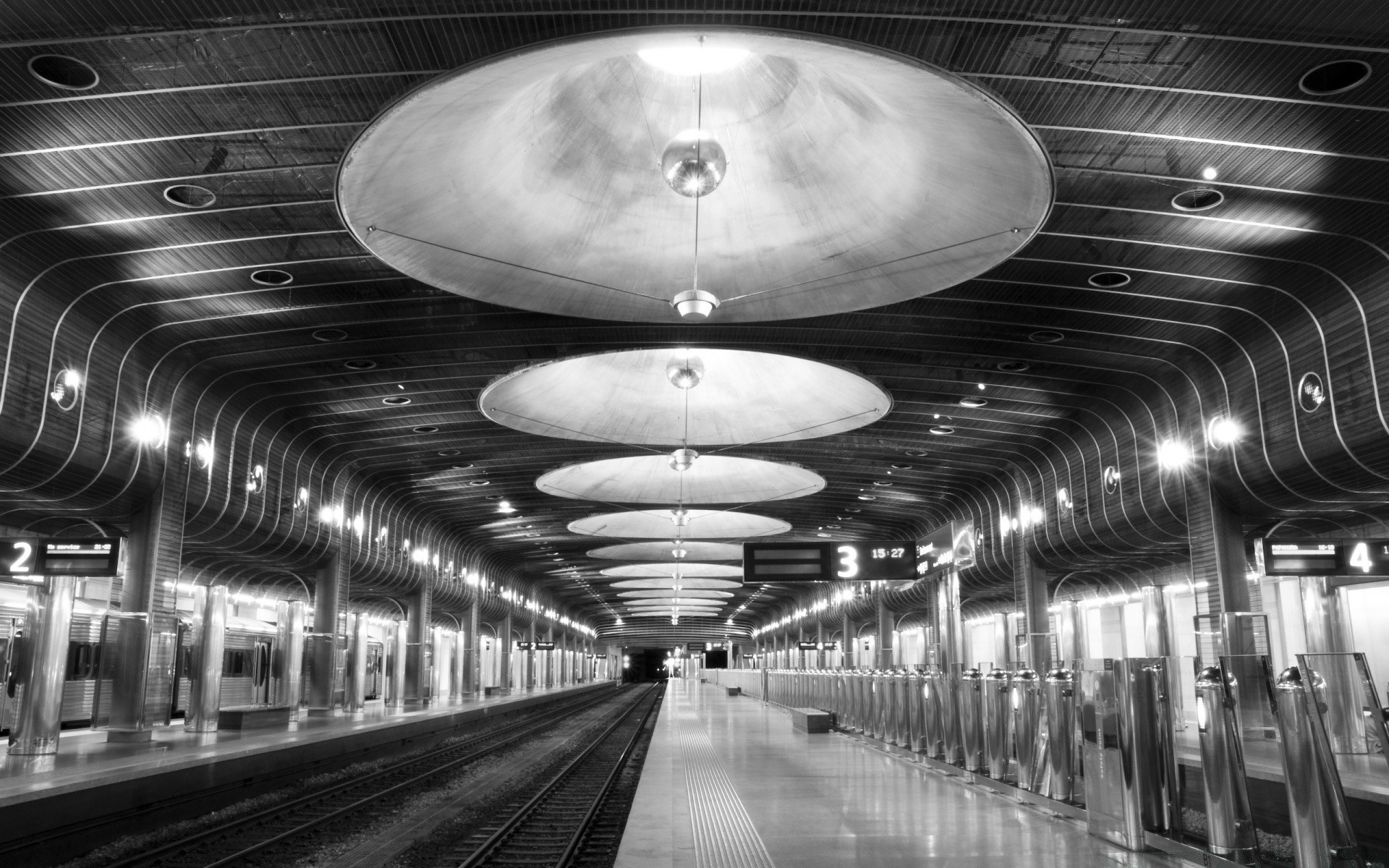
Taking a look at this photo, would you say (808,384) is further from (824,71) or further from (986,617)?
(986,617)

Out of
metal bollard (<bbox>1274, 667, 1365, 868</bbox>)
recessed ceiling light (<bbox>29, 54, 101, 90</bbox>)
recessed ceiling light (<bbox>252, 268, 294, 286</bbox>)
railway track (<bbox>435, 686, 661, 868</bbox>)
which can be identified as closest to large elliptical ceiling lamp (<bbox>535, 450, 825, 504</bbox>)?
railway track (<bbox>435, 686, 661, 868</bbox>)

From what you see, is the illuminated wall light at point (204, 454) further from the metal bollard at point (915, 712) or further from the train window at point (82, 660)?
the metal bollard at point (915, 712)

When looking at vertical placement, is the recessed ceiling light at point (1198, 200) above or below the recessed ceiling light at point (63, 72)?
below

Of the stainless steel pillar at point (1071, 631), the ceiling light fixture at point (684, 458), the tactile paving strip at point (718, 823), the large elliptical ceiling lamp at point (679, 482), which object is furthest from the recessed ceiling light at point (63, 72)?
the stainless steel pillar at point (1071, 631)

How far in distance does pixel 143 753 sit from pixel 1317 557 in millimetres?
18118

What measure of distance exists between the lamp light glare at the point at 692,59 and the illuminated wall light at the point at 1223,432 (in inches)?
400

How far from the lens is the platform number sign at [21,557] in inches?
623

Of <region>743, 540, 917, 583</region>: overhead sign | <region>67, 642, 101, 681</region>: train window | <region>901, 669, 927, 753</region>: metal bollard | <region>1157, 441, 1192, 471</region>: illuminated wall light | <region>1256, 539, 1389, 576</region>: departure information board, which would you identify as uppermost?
<region>1157, 441, 1192, 471</region>: illuminated wall light

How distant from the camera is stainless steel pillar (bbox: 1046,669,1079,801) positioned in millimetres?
9695

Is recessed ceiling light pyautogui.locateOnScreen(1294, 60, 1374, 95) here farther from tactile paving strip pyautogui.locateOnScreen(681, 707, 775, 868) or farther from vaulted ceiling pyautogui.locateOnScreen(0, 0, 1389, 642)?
tactile paving strip pyautogui.locateOnScreen(681, 707, 775, 868)

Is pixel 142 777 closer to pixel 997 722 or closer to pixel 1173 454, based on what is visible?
pixel 997 722

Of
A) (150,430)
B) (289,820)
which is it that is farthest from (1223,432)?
(150,430)

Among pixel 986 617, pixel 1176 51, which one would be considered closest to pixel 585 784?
pixel 1176 51

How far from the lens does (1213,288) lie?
1536 centimetres
